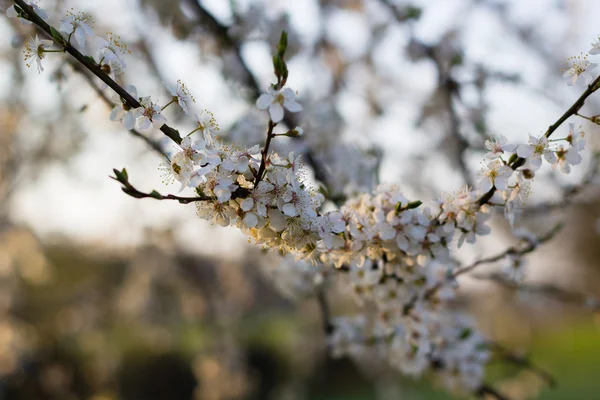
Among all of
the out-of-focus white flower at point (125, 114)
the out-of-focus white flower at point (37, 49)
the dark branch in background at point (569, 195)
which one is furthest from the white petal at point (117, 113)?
the dark branch in background at point (569, 195)

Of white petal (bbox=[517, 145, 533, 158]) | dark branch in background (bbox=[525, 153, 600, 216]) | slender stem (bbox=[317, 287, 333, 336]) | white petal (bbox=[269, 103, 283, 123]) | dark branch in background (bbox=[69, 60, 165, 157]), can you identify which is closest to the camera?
white petal (bbox=[269, 103, 283, 123])

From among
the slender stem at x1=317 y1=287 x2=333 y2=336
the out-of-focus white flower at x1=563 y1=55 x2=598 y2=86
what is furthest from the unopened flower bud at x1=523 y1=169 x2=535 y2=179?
the slender stem at x1=317 y1=287 x2=333 y2=336

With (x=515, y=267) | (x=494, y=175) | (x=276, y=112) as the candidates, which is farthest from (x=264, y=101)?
(x=515, y=267)

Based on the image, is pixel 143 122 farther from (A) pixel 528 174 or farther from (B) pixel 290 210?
(A) pixel 528 174

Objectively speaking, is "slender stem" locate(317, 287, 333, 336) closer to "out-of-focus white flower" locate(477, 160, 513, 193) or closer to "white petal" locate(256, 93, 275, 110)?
"out-of-focus white flower" locate(477, 160, 513, 193)

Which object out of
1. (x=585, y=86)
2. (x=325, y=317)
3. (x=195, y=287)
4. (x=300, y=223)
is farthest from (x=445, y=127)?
(x=195, y=287)
